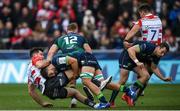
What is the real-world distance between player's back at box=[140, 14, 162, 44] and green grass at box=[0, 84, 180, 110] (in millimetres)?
1537

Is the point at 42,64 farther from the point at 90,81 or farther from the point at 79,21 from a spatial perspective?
the point at 79,21

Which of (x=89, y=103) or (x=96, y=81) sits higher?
(x=96, y=81)

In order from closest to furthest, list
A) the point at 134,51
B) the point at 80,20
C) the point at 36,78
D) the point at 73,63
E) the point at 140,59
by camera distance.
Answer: the point at 73,63
the point at 36,78
the point at 134,51
the point at 140,59
the point at 80,20

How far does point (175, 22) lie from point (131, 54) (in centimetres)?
1170

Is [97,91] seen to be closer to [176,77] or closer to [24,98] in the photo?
[24,98]

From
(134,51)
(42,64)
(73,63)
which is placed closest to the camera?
(73,63)

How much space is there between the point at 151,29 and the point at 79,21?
1160 centimetres

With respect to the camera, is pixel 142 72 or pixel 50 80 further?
pixel 142 72

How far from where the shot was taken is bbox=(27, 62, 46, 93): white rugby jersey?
17155 mm

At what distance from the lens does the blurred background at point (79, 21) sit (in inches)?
1136

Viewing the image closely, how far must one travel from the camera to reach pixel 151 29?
60.6ft

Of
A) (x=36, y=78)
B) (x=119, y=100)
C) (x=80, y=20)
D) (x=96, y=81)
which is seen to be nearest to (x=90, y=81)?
(x=96, y=81)

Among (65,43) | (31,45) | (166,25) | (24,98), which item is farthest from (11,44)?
(65,43)

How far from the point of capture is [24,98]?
67.8 ft
